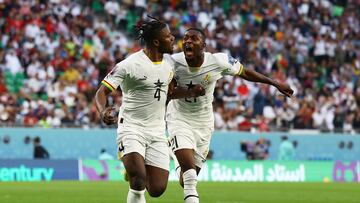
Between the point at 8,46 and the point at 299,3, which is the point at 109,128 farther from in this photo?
the point at 299,3

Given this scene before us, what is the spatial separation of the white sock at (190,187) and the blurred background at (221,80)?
1532 centimetres

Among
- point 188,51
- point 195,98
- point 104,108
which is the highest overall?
point 188,51

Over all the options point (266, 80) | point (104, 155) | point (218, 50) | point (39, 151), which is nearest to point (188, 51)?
point (266, 80)

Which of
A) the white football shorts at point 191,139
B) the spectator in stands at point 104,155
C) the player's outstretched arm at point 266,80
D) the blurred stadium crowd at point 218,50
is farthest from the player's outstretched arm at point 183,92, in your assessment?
the spectator in stands at point 104,155

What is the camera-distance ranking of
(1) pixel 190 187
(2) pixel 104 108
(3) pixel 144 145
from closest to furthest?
(2) pixel 104 108 < (3) pixel 144 145 < (1) pixel 190 187

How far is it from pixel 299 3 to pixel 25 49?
12775mm

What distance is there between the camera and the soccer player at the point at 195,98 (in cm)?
1314

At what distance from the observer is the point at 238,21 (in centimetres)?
3625

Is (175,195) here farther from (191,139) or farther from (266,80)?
(266,80)

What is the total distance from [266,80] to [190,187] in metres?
2.04

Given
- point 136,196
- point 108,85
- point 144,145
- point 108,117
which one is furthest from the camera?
point 144,145

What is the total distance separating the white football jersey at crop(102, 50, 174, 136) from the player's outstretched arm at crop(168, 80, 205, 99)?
1.57ft

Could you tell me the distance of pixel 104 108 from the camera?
1077 cm

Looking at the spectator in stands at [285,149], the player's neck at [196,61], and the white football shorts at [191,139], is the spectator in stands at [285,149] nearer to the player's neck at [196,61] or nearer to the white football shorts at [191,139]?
the white football shorts at [191,139]
